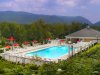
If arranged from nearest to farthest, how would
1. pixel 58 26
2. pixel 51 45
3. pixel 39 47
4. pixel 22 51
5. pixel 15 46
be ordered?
pixel 22 51, pixel 15 46, pixel 39 47, pixel 51 45, pixel 58 26

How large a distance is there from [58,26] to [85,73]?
42.8 meters

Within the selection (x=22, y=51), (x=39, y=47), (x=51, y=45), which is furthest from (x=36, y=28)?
(x=22, y=51)

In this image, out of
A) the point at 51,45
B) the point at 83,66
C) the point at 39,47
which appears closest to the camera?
the point at 83,66

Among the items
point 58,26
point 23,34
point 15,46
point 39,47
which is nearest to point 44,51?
point 39,47

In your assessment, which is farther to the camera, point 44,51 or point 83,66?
point 44,51

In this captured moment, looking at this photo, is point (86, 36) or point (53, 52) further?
point (86, 36)

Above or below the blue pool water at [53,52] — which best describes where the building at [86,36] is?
above

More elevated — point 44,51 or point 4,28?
point 4,28

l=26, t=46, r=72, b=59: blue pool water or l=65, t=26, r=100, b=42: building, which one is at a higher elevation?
l=65, t=26, r=100, b=42: building

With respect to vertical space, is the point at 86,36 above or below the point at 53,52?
above

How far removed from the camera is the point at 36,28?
40875 millimetres

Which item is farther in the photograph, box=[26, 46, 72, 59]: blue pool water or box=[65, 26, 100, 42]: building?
box=[65, 26, 100, 42]: building

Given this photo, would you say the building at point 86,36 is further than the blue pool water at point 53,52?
Yes

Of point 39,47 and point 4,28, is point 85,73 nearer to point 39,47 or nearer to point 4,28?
point 39,47
